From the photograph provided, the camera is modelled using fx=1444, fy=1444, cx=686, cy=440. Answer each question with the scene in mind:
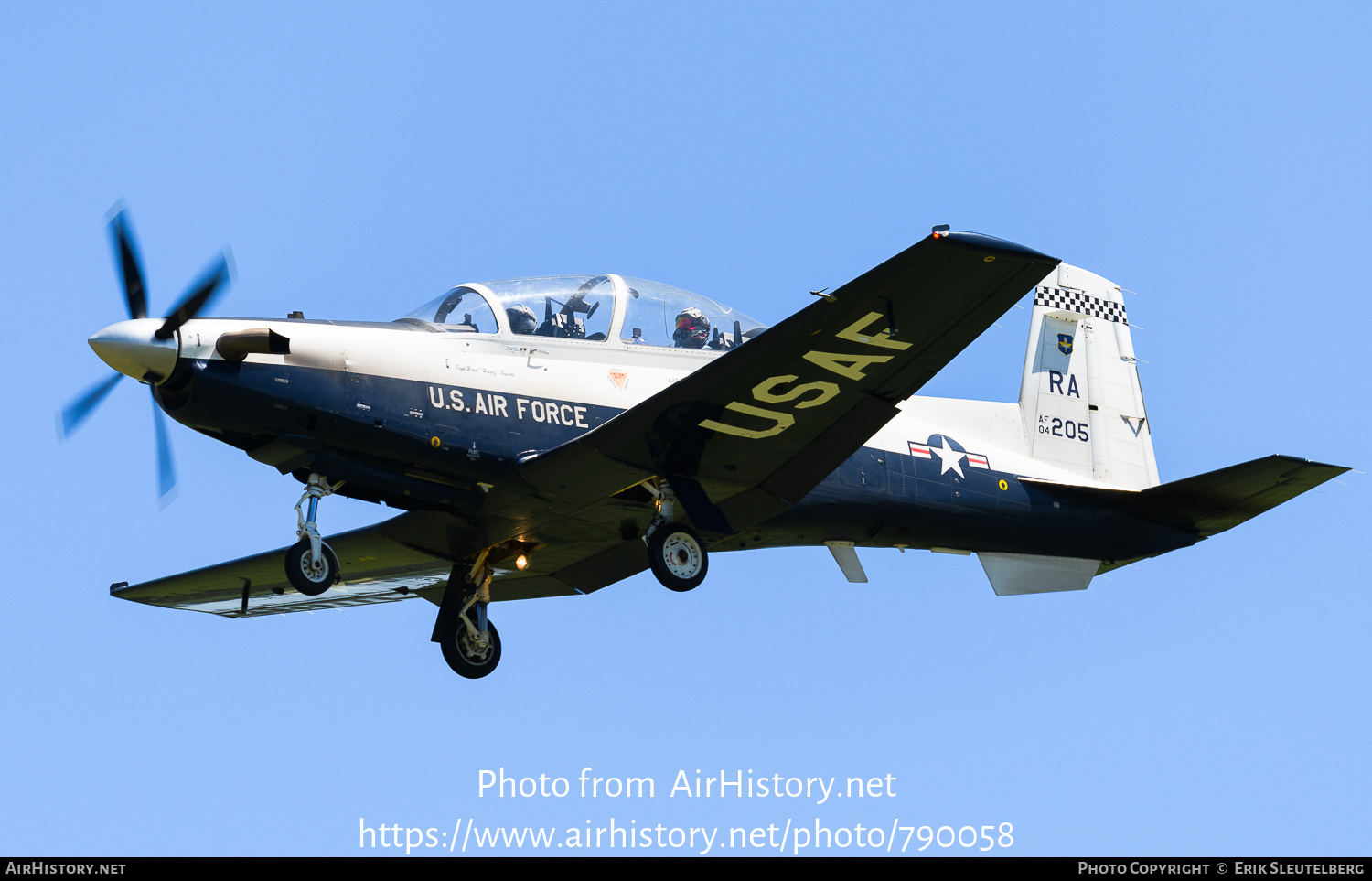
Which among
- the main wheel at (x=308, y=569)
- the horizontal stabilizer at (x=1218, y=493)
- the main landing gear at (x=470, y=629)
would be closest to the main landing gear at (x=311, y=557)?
the main wheel at (x=308, y=569)

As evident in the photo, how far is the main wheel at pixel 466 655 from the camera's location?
50.5 feet

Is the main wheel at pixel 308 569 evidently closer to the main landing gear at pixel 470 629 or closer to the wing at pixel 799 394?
the wing at pixel 799 394

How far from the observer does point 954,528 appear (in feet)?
52.1

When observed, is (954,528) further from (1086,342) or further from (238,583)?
(238,583)

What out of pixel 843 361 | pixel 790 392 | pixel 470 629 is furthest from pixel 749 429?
pixel 470 629

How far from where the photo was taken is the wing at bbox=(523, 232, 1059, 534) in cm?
1188

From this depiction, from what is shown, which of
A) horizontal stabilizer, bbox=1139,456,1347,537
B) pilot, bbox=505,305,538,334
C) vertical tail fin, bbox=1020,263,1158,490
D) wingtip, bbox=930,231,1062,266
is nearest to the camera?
wingtip, bbox=930,231,1062,266

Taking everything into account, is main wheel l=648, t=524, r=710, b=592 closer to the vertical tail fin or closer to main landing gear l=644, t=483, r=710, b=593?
main landing gear l=644, t=483, r=710, b=593

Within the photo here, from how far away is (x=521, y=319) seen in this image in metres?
13.5

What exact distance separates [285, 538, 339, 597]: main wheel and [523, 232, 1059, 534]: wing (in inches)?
77.6

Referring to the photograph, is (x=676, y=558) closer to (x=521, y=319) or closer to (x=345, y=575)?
(x=521, y=319)

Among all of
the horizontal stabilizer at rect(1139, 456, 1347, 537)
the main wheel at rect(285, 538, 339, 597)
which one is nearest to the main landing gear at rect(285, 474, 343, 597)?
the main wheel at rect(285, 538, 339, 597)

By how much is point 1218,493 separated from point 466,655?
8.24 metres

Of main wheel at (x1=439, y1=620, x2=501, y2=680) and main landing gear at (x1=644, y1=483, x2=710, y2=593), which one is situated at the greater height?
main landing gear at (x1=644, y1=483, x2=710, y2=593)
